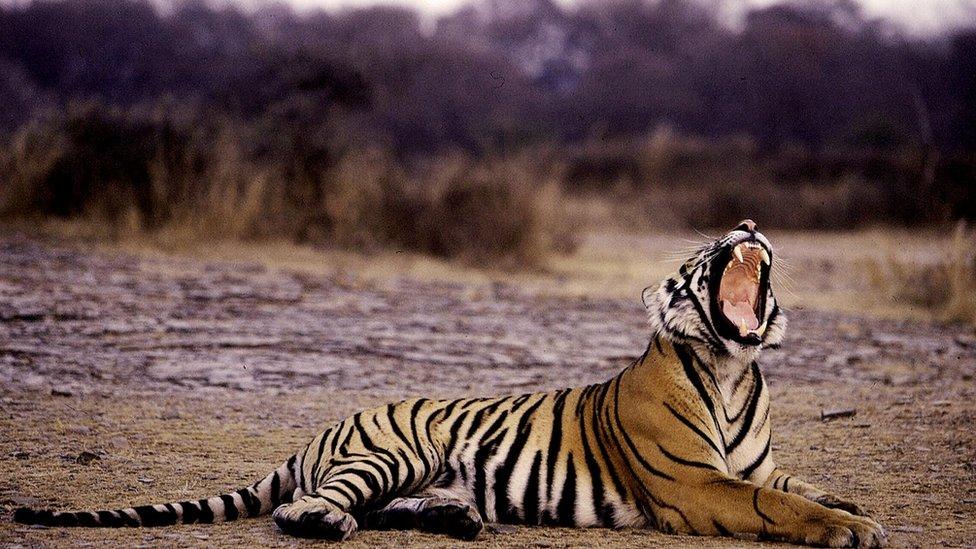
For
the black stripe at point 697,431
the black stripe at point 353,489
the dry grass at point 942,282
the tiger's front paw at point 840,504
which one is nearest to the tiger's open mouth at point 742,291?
the black stripe at point 697,431

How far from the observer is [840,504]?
15.5 feet

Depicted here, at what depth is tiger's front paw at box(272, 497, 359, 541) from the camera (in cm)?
431

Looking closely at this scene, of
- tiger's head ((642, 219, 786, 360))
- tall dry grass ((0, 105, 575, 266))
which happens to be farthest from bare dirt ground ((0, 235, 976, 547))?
tall dry grass ((0, 105, 575, 266))

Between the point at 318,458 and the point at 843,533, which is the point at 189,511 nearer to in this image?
the point at 318,458

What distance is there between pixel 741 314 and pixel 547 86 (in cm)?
6330

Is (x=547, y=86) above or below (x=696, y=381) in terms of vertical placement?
above

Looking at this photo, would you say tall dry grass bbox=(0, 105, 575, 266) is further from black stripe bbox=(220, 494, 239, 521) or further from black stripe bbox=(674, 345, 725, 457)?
black stripe bbox=(674, 345, 725, 457)

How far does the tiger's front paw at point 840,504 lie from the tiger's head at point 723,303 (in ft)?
2.18

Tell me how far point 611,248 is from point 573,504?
48.9ft

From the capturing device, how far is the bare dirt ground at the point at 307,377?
17.0ft

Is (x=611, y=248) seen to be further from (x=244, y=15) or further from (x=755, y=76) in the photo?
(x=244, y=15)

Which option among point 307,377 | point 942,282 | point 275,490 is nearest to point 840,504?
point 275,490

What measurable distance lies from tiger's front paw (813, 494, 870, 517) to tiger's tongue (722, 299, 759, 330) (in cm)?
76

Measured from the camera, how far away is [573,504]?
4.75 meters
